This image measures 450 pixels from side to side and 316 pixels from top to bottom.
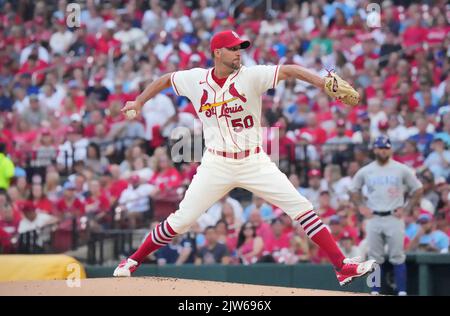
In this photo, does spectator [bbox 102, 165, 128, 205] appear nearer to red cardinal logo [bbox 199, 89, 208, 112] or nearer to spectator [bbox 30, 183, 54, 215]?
spectator [bbox 30, 183, 54, 215]

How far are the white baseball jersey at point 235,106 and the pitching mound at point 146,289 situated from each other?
115 cm

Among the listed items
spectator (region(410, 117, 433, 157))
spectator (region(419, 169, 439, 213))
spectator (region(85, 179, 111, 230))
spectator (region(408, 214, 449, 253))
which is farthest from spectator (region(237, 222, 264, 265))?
spectator (region(410, 117, 433, 157))

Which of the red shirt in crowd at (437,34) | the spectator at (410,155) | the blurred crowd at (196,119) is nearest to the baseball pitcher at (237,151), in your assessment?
the blurred crowd at (196,119)

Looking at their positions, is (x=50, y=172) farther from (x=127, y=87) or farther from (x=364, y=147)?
(x=364, y=147)

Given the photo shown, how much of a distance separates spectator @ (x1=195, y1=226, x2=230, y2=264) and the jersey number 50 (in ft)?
12.8

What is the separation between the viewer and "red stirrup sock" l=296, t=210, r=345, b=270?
7.96 metres

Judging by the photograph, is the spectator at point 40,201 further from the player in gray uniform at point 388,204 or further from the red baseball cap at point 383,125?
the player in gray uniform at point 388,204

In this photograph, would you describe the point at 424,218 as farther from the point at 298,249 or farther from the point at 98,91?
the point at 98,91

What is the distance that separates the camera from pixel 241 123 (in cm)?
806

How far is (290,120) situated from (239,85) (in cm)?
621

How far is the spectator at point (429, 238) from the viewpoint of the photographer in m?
11.5

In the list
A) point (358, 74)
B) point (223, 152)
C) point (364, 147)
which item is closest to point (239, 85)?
point (223, 152)

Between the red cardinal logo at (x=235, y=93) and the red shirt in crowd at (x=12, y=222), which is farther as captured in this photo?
the red shirt in crowd at (x=12, y=222)

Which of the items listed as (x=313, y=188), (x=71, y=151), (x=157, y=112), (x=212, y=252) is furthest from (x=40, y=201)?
(x=313, y=188)
